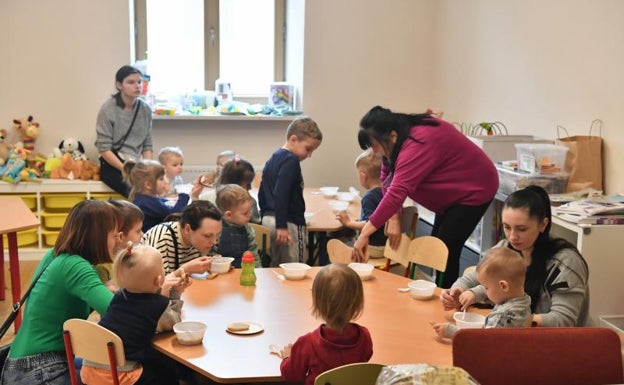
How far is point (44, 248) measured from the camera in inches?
229

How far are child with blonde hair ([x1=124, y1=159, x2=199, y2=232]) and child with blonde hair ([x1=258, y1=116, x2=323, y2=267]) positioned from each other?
22.8 inches

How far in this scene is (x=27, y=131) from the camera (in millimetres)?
5934

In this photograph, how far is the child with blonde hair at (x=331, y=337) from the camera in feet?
7.02

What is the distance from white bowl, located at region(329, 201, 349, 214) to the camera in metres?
4.66

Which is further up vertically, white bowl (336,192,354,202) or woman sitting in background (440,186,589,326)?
woman sitting in background (440,186,589,326)

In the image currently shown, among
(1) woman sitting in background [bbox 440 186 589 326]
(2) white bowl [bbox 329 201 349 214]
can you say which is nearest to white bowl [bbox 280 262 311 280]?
(1) woman sitting in background [bbox 440 186 589 326]

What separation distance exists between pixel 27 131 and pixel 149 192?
2.44m

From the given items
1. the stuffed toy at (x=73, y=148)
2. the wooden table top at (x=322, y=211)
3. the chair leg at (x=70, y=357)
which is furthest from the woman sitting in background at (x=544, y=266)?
the stuffed toy at (x=73, y=148)

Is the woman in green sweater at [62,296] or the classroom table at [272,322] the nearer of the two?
the classroom table at [272,322]

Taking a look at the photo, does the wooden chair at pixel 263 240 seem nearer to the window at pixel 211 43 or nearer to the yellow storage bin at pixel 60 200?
the yellow storage bin at pixel 60 200

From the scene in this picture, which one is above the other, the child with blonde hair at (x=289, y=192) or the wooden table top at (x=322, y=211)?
the child with blonde hair at (x=289, y=192)

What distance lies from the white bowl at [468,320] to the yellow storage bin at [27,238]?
423cm

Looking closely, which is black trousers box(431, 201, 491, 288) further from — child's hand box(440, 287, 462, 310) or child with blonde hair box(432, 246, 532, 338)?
child with blonde hair box(432, 246, 532, 338)

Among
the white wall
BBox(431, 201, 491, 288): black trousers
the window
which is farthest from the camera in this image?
the window
